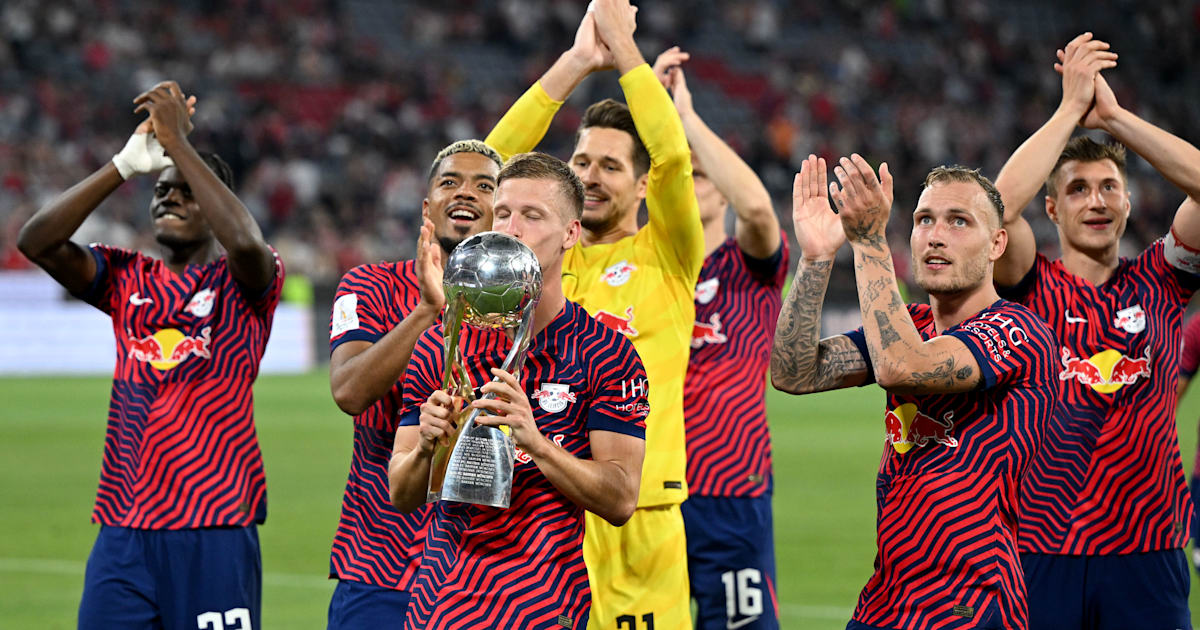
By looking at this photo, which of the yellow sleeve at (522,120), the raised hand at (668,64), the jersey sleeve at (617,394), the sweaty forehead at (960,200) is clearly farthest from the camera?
the raised hand at (668,64)

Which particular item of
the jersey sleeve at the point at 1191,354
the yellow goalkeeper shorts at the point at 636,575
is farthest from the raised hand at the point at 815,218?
the jersey sleeve at the point at 1191,354

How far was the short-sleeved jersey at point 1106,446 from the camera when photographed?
18.1 feet

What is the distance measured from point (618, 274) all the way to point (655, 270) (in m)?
0.16

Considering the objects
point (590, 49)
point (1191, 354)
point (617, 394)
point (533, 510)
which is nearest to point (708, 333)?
point (590, 49)

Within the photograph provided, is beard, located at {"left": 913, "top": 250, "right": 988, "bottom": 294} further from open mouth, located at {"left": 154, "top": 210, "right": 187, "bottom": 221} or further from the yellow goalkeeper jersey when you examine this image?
open mouth, located at {"left": 154, "top": 210, "right": 187, "bottom": 221}

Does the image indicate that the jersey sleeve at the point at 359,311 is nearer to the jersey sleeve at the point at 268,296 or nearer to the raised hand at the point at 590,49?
the jersey sleeve at the point at 268,296

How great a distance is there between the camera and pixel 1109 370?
18.2 ft

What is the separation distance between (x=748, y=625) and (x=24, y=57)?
25.6 m

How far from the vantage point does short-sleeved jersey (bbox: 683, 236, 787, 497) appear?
6770 millimetres

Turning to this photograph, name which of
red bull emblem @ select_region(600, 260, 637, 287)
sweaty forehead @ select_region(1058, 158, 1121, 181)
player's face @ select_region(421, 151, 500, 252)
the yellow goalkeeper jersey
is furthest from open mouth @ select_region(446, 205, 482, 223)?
sweaty forehead @ select_region(1058, 158, 1121, 181)

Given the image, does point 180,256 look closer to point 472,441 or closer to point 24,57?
point 472,441

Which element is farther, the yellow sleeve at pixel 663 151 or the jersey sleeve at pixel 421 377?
the yellow sleeve at pixel 663 151

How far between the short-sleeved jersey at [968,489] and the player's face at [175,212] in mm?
2956

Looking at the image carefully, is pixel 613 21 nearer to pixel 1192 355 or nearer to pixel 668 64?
pixel 668 64
